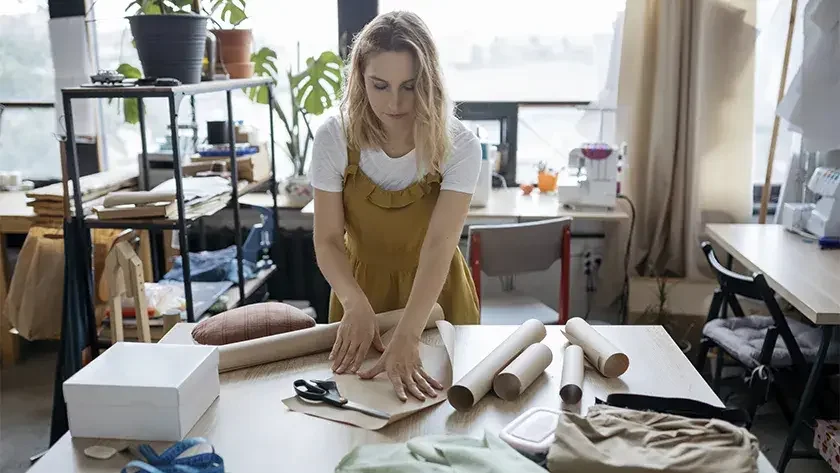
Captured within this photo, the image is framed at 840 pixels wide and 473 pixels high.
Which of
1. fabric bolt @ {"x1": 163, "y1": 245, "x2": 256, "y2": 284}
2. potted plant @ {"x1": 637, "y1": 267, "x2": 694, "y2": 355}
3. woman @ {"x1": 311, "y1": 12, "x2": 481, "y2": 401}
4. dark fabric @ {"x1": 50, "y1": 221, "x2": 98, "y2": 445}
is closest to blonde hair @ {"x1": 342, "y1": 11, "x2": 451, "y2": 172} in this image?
woman @ {"x1": 311, "y1": 12, "x2": 481, "y2": 401}

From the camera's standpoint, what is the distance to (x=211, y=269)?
288 cm

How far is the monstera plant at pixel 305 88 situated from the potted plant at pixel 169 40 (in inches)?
27.2

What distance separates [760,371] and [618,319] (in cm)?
103

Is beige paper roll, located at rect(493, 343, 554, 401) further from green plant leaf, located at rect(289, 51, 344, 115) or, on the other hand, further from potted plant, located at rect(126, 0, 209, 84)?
green plant leaf, located at rect(289, 51, 344, 115)

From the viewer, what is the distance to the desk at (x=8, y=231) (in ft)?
10.0

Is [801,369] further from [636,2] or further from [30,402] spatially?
[30,402]

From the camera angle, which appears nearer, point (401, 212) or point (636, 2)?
point (401, 212)

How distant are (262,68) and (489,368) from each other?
2.25 metres

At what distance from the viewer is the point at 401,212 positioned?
175cm

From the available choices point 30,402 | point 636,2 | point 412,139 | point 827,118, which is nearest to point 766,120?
point 827,118

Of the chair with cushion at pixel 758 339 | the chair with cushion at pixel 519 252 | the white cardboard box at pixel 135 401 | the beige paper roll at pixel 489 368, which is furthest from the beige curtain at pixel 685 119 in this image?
the white cardboard box at pixel 135 401

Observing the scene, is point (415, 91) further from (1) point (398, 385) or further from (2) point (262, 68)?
(2) point (262, 68)

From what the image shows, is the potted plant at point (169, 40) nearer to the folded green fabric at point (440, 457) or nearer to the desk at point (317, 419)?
the desk at point (317, 419)

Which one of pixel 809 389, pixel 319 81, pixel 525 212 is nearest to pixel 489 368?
pixel 809 389
